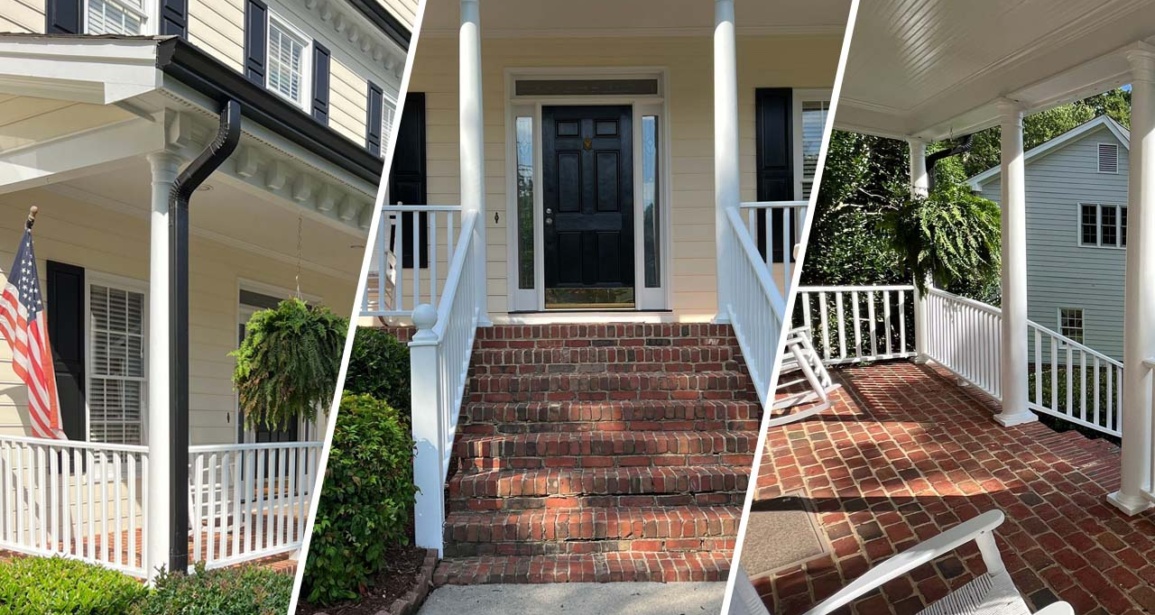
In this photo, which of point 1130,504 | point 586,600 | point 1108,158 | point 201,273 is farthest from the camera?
point 1108,158

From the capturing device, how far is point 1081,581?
308 centimetres

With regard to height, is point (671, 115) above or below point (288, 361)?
above

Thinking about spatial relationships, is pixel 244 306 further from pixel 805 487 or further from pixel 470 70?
pixel 805 487

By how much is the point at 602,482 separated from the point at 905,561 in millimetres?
703

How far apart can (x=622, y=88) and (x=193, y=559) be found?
2.69m

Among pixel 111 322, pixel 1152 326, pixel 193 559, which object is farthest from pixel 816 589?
pixel 111 322

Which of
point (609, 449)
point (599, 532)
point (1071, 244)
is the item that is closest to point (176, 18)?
point (609, 449)

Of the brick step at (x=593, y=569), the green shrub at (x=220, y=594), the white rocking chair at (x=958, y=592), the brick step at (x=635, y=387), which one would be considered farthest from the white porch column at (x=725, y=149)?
the green shrub at (x=220, y=594)

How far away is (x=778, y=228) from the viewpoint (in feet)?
10.4

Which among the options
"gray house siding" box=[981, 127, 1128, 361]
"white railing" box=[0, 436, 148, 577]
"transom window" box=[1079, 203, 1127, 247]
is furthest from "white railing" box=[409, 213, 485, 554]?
"transom window" box=[1079, 203, 1127, 247]

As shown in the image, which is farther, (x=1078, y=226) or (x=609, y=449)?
(x=1078, y=226)

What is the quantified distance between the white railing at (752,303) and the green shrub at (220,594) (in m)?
1.73

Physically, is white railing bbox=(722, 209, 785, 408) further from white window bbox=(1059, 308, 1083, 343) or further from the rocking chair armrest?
white window bbox=(1059, 308, 1083, 343)

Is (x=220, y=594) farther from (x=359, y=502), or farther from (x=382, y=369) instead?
(x=359, y=502)
